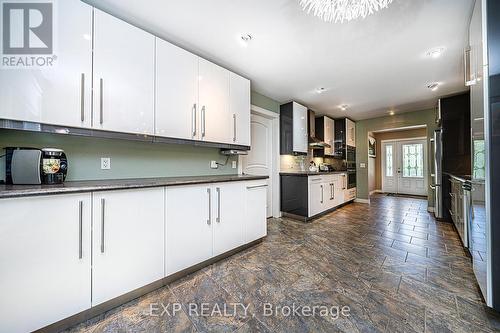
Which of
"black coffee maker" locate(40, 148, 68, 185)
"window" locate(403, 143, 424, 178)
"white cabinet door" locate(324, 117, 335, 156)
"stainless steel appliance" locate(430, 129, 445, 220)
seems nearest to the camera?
"black coffee maker" locate(40, 148, 68, 185)

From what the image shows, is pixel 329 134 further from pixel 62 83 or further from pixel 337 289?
pixel 62 83

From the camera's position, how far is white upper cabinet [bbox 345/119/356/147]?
536 centimetres

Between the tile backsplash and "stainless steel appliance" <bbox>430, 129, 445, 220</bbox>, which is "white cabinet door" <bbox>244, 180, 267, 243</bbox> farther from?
"stainless steel appliance" <bbox>430, 129, 445, 220</bbox>

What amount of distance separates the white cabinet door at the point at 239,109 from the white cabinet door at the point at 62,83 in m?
1.52

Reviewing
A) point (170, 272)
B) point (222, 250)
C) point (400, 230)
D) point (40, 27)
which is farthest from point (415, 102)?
point (40, 27)

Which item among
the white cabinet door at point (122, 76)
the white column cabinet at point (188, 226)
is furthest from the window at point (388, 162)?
the white cabinet door at point (122, 76)

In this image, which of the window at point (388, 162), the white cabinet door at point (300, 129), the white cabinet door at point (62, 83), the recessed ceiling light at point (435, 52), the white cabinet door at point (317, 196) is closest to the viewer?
the white cabinet door at point (62, 83)

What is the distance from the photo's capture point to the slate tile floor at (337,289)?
128cm

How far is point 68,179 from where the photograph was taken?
5.41ft

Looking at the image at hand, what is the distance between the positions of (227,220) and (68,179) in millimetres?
1515

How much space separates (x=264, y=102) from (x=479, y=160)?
9.83ft

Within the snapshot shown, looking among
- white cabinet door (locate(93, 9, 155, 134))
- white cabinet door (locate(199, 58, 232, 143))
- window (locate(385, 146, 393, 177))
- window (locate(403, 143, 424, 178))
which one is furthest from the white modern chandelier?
window (locate(385, 146, 393, 177))

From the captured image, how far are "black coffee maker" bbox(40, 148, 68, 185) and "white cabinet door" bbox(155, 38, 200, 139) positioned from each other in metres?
0.76

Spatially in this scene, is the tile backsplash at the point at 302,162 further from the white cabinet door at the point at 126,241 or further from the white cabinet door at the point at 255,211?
the white cabinet door at the point at 126,241
